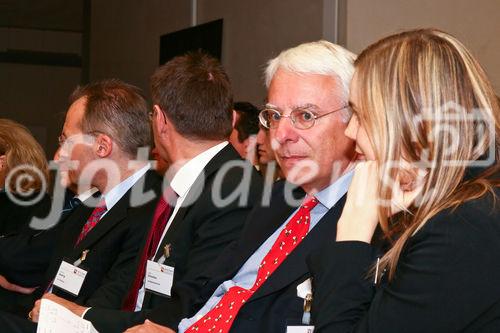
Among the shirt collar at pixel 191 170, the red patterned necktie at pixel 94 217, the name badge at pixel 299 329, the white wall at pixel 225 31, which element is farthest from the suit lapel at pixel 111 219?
the white wall at pixel 225 31

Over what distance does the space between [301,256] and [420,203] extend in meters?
0.56

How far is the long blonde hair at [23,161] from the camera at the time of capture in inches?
169

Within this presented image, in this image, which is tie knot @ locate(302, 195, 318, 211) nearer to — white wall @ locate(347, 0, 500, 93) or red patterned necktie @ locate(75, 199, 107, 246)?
red patterned necktie @ locate(75, 199, 107, 246)

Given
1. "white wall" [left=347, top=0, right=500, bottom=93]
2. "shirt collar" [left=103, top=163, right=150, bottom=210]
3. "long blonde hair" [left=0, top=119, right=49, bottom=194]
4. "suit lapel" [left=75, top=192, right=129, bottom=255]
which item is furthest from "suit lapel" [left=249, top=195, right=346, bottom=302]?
"white wall" [left=347, top=0, right=500, bottom=93]

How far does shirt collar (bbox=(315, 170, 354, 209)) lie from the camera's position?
2309mm

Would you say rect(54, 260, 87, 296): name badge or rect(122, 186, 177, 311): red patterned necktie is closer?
rect(122, 186, 177, 311): red patterned necktie

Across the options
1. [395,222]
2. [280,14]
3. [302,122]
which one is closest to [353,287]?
[395,222]

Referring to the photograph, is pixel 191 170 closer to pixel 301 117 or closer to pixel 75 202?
pixel 301 117

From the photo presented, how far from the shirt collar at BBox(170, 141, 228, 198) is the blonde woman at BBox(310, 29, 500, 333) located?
1158mm

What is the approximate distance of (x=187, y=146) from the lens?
3.00 meters

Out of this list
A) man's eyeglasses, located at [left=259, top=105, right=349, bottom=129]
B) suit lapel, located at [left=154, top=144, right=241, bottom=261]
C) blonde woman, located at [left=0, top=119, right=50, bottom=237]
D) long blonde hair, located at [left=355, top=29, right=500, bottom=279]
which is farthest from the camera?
blonde woman, located at [left=0, top=119, right=50, bottom=237]

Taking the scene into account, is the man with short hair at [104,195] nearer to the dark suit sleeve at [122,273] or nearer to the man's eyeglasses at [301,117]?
the dark suit sleeve at [122,273]

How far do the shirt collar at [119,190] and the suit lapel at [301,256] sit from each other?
4.39ft

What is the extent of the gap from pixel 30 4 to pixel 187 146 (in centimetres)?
740
